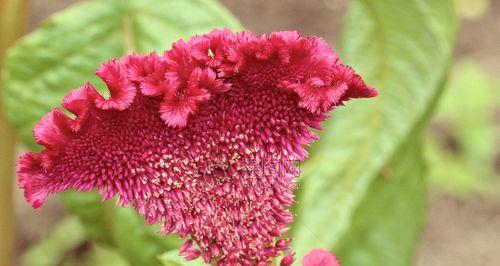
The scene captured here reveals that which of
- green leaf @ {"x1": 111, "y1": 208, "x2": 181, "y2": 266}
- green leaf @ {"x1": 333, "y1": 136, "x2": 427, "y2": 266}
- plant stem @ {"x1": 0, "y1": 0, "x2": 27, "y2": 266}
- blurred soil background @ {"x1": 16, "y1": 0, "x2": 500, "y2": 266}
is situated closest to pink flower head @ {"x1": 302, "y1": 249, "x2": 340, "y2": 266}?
green leaf @ {"x1": 111, "y1": 208, "x2": 181, "y2": 266}

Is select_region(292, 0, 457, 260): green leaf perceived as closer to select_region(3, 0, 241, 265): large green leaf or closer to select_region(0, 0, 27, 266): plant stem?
select_region(3, 0, 241, 265): large green leaf

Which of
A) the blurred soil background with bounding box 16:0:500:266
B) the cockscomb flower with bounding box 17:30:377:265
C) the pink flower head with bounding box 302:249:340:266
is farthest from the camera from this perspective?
the blurred soil background with bounding box 16:0:500:266

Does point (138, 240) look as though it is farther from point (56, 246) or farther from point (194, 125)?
point (56, 246)

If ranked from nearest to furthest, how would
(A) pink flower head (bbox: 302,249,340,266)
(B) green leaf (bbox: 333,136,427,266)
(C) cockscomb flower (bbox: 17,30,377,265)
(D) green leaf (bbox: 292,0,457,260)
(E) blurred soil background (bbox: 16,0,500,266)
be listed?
(C) cockscomb flower (bbox: 17,30,377,265), (A) pink flower head (bbox: 302,249,340,266), (D) green leaf (bbox: 292,0,457,260), (B) green leaf (bbox: 333,136,427,266), (E) blurred soil background (bbox: 16,0,500,266)

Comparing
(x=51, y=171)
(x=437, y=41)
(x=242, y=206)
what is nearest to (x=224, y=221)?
(x=242, y=206)

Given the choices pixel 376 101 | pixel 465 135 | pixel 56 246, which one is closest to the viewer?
pixel 376 101

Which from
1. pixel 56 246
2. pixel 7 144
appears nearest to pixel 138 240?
pixel 7 144
